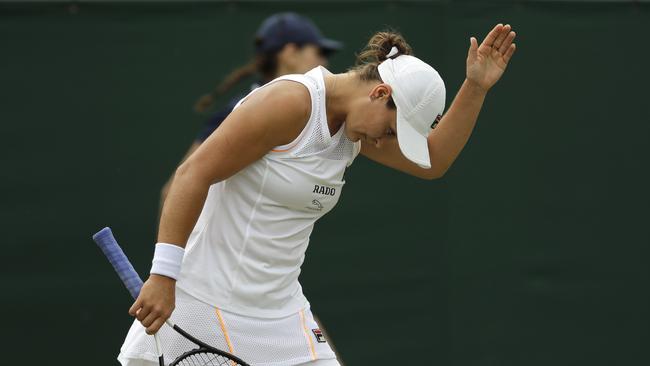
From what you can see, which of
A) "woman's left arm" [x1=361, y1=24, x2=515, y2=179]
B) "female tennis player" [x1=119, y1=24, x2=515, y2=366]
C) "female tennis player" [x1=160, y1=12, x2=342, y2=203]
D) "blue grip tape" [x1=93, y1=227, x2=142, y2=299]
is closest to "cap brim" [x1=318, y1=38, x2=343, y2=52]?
"female tennis player" [x1=160, y1=12, x2=342, y2=203]

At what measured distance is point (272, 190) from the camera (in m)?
2.81

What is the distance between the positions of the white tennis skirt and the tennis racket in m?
0.04

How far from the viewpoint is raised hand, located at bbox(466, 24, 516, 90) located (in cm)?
301

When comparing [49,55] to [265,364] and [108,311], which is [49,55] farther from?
[265,364]

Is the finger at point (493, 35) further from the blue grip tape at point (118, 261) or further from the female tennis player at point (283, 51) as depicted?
the female tennis player at point (283, 51)


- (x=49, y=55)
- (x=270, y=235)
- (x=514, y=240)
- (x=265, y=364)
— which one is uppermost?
(x=49, y=55)

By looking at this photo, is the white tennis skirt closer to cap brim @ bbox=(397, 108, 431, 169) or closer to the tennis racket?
the tennis racket

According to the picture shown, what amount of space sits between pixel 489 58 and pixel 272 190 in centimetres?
76

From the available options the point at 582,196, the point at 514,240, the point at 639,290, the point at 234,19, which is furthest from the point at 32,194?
the point at 639,290

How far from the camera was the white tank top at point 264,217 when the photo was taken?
2.80 m

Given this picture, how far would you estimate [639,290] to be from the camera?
5.09 meters

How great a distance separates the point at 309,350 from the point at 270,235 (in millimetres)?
370

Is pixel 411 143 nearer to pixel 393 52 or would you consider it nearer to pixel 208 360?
pixel 393 52

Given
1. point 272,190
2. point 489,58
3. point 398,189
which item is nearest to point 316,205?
point 272,190
